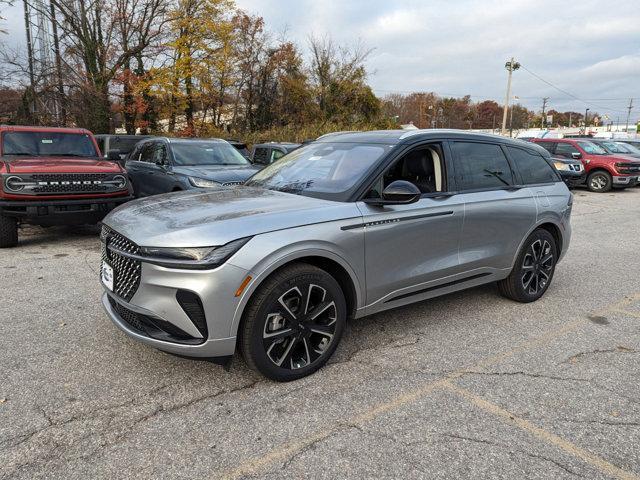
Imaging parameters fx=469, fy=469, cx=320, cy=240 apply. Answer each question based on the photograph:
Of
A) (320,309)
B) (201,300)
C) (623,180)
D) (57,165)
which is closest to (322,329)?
(320,309)

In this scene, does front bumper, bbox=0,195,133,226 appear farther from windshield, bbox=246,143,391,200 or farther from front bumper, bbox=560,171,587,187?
front bumper, bbox=560,171,587,187

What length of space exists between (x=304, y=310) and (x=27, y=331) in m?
2.52

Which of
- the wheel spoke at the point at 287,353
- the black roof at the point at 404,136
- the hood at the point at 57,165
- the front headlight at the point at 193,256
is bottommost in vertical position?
the wheel spoke at the point at 287,353

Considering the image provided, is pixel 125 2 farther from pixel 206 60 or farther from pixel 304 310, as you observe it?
pixel 304 310

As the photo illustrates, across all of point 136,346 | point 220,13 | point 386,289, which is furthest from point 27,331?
point 220,13

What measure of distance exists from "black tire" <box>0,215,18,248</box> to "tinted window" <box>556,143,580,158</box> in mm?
17730

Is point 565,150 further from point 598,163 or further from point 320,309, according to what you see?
point 320,309

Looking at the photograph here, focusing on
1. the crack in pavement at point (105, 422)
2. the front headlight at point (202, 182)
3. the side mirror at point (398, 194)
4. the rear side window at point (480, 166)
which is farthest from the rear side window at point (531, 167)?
the front headlight at point (202, 182)

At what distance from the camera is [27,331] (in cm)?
395

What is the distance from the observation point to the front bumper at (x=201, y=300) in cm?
274

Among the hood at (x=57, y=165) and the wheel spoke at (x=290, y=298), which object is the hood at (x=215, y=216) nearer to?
the wheel spoke at (x=290, y=298)

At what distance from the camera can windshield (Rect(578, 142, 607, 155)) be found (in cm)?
1747

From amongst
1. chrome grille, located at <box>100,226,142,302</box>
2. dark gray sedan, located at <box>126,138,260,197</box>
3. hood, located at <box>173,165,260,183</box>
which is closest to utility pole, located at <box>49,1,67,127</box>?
dark gray sedan, located at <box>126,138,260,197</box>

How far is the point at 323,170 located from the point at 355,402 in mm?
1900
